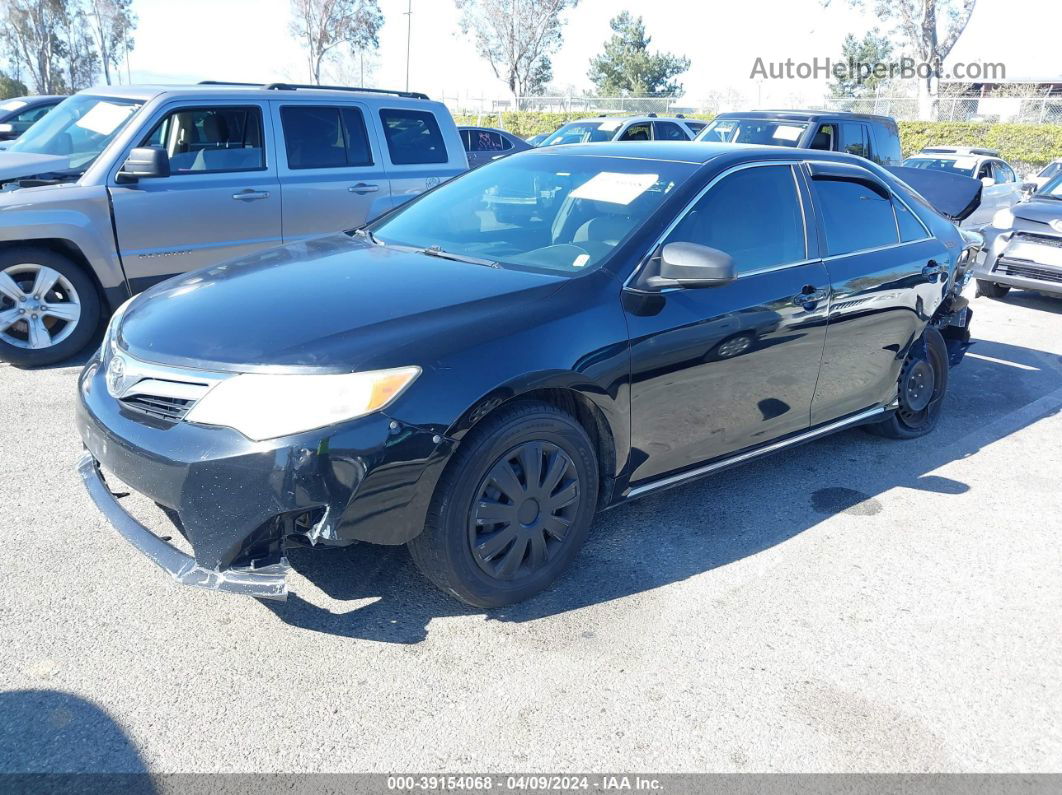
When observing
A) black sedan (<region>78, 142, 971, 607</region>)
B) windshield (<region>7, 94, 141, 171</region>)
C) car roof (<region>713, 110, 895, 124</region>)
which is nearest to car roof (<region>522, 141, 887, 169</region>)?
black sedan (<region>78, 142, 971, 607</region>)

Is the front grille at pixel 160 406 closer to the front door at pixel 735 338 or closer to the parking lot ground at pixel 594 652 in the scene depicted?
the parking lot ground at pixel 594 652

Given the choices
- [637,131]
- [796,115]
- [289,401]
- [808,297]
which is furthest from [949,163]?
[289,401]

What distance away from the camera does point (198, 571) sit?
265cm

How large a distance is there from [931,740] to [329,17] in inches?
2254

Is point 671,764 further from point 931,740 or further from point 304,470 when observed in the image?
point 304,470

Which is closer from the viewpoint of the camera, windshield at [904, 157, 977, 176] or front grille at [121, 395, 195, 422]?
front grille at [121, 395, 195, 422]

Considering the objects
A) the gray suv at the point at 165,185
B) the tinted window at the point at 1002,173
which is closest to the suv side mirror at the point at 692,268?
the gray suv at the point at 165,185

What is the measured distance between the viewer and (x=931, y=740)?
2578 mm

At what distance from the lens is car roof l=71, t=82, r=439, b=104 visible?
6203 mm

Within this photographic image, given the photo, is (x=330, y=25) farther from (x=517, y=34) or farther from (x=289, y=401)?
(x=289, y=401)

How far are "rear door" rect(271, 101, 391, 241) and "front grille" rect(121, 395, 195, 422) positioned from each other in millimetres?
3915

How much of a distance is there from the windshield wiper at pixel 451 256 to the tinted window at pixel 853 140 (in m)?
8.52

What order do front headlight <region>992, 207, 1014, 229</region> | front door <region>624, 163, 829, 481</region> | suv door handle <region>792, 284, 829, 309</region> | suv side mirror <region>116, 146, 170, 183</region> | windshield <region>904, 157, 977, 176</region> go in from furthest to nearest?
windshield <region>904, 157, 977, 176</region>, front headlight <region>992, 207, 1014, 229</region>, suv side mirror <region>116, 146, 170, 183</region>, suv door handle <region>792, 284, 829, 309</region>, front door <region>624, 163, 829, 481</region>

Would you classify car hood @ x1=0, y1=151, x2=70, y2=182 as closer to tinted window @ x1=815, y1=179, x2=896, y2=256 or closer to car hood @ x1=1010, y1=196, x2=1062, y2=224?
tinted window @ x1=815, y1=179, x2=896, y2=256
